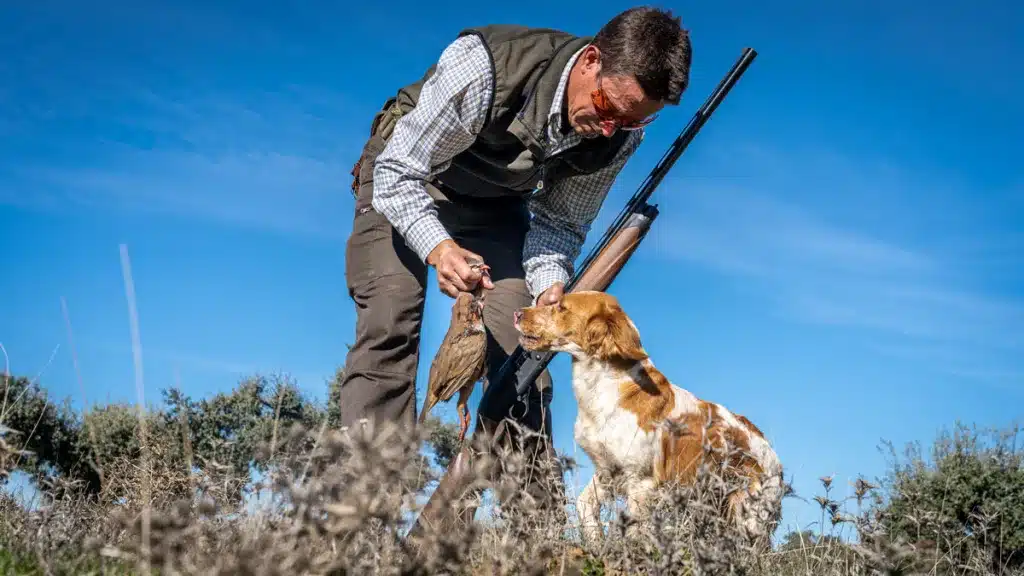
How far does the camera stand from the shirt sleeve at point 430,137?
507cm

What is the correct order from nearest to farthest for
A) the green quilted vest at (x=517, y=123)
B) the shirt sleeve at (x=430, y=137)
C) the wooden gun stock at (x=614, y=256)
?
the shirt sleeve at (x=430, y=137) < the green quilted vest at (x=517, y=123) < the wooden gun stock at (x=614, y=256)

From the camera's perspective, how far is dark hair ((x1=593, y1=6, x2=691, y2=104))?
500 centimetres

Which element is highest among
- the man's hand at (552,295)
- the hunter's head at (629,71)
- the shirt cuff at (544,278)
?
the hunter's head at (629,71)

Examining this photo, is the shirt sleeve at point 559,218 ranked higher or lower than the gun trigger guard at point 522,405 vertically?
higher

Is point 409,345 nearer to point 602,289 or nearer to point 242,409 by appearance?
point 602,289

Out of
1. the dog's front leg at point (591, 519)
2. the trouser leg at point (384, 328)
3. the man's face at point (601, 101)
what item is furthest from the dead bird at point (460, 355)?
the man's face at point (601, 101)

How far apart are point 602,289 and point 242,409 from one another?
1923 centimetres

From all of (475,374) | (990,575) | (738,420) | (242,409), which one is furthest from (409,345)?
(242,409)

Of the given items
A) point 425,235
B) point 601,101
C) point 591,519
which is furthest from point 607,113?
point 591,519

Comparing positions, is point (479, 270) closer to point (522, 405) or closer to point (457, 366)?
point (457, 366)

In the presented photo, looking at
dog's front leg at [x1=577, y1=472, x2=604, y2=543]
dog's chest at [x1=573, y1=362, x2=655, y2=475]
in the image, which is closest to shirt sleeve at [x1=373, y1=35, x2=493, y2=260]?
dog's front leg at [x1=577, y1=472, x2=604, y2=543]

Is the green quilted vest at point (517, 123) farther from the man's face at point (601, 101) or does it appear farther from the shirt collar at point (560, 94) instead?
the man's face at point (601, 101)

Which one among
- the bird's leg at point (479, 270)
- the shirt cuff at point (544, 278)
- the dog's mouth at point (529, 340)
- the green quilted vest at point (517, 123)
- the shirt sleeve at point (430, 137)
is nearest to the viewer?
the bird's leg at point (479, 270)

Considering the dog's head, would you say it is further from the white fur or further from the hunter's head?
the hunter's head
